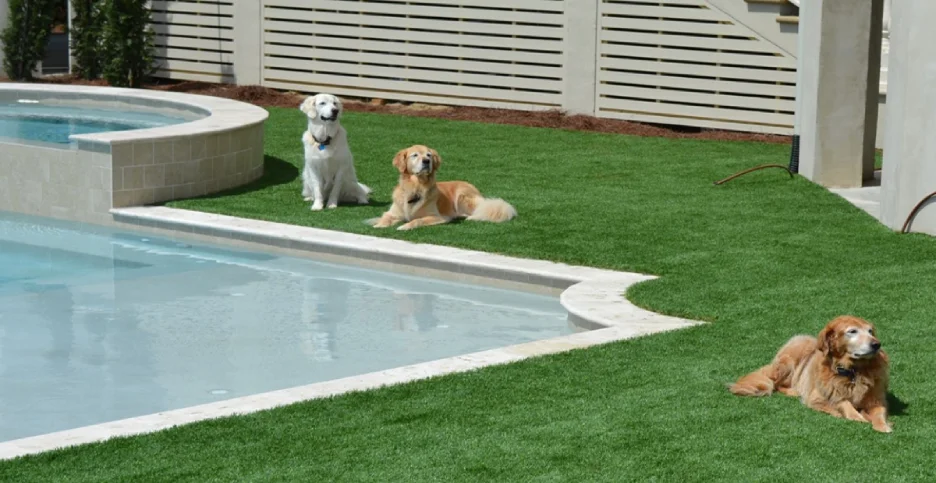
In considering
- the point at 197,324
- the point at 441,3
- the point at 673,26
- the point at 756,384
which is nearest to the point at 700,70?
the point at 673,26

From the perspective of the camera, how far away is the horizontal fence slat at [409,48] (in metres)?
19.3

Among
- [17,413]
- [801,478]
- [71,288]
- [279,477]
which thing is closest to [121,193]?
[71,288]

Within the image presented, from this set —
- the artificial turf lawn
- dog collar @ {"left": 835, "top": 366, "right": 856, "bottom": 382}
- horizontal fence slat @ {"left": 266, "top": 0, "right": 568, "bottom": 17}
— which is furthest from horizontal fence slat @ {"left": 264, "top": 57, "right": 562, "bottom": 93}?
dog collar @ {"left": 835, "top": 366, "right": 856, "bottom": 382}

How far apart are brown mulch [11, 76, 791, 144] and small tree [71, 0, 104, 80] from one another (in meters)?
0.43

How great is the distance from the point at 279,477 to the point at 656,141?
38.9 ft

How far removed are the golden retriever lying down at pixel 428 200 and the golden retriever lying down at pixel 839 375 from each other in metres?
5.02

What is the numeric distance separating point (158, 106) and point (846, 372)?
1220 centimetres

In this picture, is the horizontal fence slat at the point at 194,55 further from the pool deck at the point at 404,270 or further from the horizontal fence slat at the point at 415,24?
the pool deck at the point at 404,270

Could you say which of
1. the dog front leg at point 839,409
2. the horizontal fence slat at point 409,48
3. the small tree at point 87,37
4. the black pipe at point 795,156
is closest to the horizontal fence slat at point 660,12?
the horizontal fence slat at point 409,48

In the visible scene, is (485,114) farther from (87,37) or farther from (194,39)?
(87,37)

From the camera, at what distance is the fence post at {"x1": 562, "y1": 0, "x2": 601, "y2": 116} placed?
61.0 feet

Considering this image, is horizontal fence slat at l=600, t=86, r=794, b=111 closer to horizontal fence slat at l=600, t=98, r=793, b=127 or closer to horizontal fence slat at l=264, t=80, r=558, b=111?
horizontal fence slat at l=600, t=98, r=793, b=127

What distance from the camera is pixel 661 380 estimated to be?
24.1 feet

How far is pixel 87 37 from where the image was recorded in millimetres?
23062
